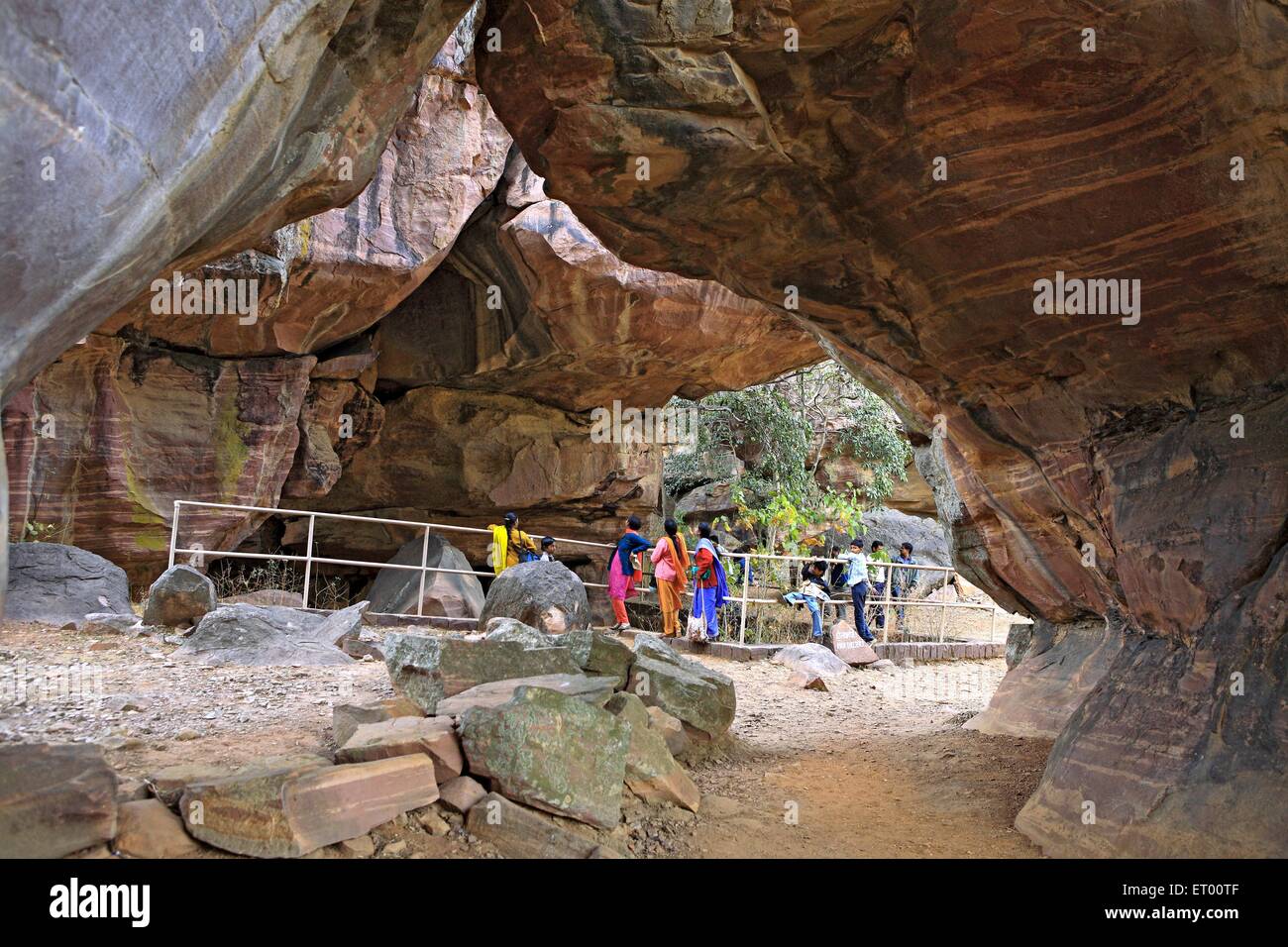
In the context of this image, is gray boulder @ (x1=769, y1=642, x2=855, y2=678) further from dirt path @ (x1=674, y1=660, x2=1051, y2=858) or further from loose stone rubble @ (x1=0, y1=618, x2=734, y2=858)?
loose stone rubble @ (x1=0, y1=618, x2=734, y2=858)

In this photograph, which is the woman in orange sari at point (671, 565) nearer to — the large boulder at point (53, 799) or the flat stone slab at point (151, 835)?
the flat stone slab at point (151, 835)

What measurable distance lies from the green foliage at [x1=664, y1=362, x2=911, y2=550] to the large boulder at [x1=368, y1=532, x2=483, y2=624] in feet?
16.9

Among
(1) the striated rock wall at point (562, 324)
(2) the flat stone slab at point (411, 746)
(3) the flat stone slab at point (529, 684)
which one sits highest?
(1) the striated rock wall at point (562, 324)

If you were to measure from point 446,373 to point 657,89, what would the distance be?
1099cm

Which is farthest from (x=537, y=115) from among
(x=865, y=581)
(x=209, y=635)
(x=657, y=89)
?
(x=865, y=581)

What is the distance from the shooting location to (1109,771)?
465 centimetres

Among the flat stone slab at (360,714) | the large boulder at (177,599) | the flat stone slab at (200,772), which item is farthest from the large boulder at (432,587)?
the flat stone slab at (200,772)

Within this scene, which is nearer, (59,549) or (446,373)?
(59,549)

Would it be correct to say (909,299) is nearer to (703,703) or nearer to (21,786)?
(703,703)

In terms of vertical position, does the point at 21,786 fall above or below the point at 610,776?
above

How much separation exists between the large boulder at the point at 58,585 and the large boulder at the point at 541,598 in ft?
12.9

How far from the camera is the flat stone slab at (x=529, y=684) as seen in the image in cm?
497

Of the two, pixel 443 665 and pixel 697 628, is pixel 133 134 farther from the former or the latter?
pixel 697 628

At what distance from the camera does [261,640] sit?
25.4 ft
